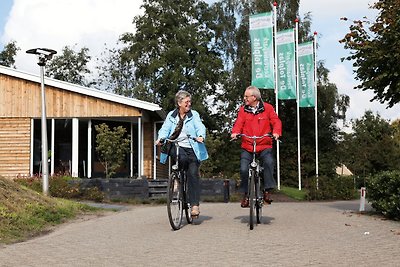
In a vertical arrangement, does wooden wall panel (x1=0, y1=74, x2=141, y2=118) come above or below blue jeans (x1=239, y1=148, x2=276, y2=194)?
above

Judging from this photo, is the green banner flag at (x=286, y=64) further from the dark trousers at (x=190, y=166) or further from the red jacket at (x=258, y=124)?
the dark trousers at (x=190, y=166)

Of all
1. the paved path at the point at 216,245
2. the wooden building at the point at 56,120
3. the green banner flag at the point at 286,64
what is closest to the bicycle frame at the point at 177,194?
the paved path at the point at 216,245

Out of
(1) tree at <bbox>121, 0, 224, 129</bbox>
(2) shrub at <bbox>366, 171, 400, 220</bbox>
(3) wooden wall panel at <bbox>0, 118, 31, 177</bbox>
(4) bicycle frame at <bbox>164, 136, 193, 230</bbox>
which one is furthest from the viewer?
(1) tree at <bbox>121, 0, 224, 129</bbox>

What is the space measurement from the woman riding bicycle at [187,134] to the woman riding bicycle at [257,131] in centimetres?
56

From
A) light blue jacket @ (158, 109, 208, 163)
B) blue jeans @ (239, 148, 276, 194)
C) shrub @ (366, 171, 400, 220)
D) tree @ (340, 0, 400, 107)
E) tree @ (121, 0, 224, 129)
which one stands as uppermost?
tree @ (121, 0, 224, 129)

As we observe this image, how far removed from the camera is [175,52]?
4459 centimetres

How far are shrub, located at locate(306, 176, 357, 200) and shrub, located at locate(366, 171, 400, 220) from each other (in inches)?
523

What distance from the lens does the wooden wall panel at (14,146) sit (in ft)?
80.2

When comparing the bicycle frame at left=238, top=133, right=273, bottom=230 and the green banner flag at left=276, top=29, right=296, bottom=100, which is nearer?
the bicycle frame at left=238, top=133, right=273, bottom=230

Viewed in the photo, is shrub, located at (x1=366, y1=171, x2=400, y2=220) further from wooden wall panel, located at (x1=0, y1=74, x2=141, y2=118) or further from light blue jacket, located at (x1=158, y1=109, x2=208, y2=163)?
wooden wall panel, located at (x1=0, y1=74, x2=141, y2=118)

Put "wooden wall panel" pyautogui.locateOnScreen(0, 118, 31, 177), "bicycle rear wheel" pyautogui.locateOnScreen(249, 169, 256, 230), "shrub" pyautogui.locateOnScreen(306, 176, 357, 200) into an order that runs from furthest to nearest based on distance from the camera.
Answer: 1. "shrub" pyautogui.locateOnScreen(306, 176, 357, 200)
2. "wooden wall panel" pyautogui.locateOnScreen(0, 118, 31, 177)
3. "bicycle rear wheel" pyautogui.locateOnScreen(249, 169, 256, 230)

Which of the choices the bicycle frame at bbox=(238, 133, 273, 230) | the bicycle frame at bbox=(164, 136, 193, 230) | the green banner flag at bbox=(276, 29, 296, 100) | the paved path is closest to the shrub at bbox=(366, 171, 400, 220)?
the paved path

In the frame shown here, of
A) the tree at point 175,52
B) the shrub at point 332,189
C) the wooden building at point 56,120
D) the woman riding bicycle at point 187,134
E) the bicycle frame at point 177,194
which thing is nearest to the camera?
the bicycle frame at point 177,194

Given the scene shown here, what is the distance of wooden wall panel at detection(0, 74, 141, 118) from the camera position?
2434 centimetres
